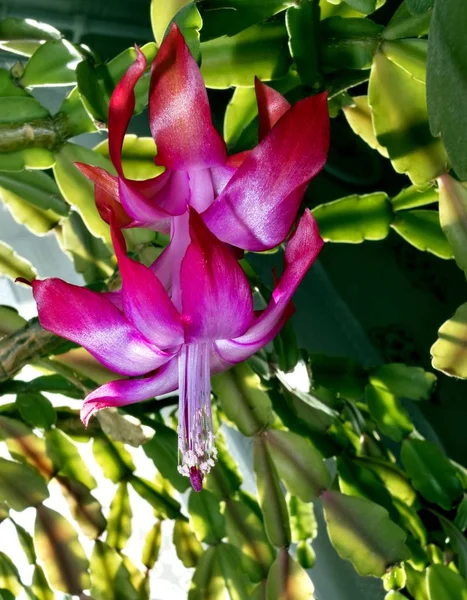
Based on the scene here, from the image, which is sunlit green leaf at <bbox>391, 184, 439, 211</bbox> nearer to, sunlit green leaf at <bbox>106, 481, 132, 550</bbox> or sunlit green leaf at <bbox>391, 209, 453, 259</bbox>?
sunlit green leaf at <bbox>391, 209, 453, 259</bbox>

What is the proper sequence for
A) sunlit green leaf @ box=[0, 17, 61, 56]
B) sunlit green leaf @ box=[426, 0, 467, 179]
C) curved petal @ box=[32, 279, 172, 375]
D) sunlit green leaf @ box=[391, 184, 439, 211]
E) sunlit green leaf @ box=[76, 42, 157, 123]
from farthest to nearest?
sunlit green leaf @ box=[391, 184, 439, 211] → sunlit green leaf @ box=[0, 17, 61, 56] → sunlit green leaf @ box=[76, 42, 157, 123] → curved petal @ box=[32, 279, 172, 375] → sunlit green leaf @ box=[426, 0, 467, 179]

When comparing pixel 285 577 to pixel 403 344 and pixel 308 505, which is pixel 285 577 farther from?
pixel 403 344

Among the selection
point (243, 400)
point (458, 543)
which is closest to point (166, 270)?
point (243, 400)

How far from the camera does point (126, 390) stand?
19.4 inches

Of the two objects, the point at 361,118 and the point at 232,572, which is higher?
the point at 361,118

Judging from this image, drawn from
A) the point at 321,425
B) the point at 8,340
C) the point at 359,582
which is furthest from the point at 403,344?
the point at 8,340

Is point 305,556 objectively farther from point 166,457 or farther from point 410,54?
point 410,54

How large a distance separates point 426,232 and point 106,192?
46 centimetres

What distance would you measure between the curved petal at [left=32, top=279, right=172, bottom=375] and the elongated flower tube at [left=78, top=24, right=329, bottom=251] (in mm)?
57

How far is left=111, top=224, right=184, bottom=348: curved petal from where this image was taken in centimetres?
39

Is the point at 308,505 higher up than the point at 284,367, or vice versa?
the point at 284,367

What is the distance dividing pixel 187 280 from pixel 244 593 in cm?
62

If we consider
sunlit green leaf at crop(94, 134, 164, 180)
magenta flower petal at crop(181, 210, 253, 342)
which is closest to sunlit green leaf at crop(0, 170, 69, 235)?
sunlit green leaf at crop(94, 134, 164, 180)

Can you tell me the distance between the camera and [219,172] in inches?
18.6
